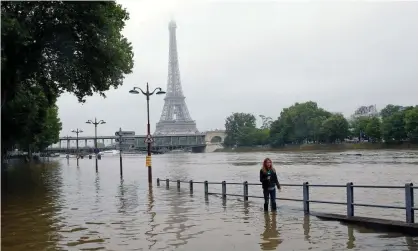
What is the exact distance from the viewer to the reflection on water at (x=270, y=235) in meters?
10.8

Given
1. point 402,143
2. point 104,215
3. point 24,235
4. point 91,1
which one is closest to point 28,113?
point 91,1

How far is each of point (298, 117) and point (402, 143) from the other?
4768 centimetres

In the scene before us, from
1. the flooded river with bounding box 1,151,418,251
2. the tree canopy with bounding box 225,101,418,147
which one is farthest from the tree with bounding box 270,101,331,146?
the flooded river with bounding box 1,151,418,251

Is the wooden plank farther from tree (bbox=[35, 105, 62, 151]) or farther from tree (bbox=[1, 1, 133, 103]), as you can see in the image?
tree (bbox=[35, 105, 62, 151])

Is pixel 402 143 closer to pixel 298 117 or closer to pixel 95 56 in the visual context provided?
pixel 298 117

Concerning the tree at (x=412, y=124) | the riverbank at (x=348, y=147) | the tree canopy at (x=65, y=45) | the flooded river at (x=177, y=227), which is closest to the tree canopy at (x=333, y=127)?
the tree at (x=412, y=124)

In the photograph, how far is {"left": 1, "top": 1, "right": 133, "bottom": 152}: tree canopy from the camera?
20391mm

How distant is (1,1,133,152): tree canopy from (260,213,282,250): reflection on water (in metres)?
11.3

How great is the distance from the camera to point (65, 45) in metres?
23.1

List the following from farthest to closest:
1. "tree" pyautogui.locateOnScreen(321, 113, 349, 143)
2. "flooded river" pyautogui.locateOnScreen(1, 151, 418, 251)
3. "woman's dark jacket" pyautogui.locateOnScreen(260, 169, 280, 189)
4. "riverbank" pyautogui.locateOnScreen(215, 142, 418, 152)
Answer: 1. "tree" pyautogui.locateOnScreen(321, 113, 349, 143)
2. "riverbank" pyautogui.locateOnScreen(215, 142, 418, 152)
3. "woman's dark jacket" pyautogui.locateOnScreen(260, 169, 280, 189)
4. "flooded river" pyautogui.locateOnScreen(1, 151, 418, 251)

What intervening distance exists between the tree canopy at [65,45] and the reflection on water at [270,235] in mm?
11342

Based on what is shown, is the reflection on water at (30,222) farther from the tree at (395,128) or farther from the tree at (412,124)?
the tree at (395,128)

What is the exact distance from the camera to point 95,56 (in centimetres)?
2364

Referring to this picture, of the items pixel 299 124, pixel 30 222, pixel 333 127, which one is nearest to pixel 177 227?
pixel 30 222
